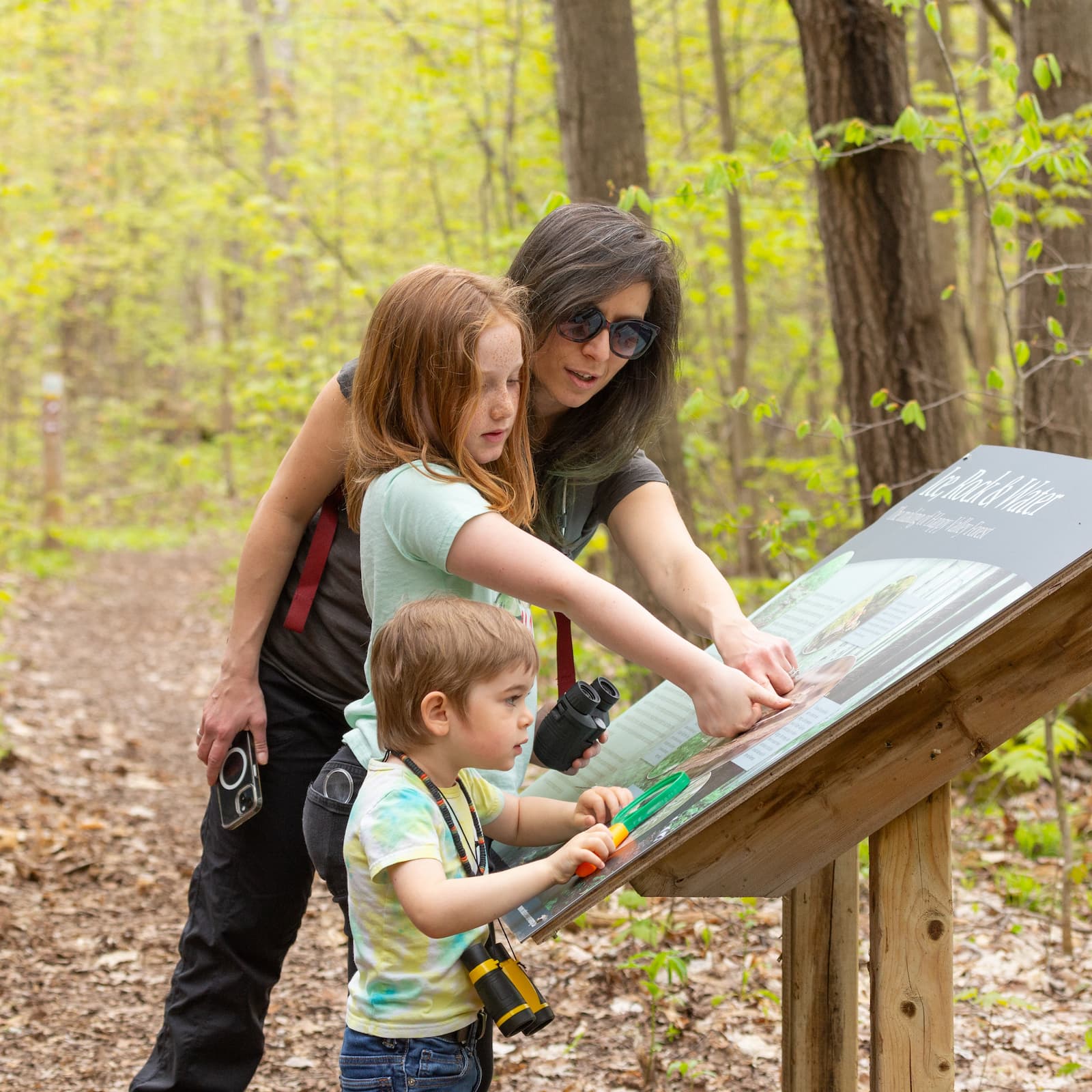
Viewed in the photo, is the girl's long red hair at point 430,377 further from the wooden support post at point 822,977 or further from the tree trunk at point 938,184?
the tree trunk at point 938,184

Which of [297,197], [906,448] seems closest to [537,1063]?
[906,448]

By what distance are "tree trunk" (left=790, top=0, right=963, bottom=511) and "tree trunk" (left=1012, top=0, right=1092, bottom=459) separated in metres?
0.63

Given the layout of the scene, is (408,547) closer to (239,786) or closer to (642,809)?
(642,809)

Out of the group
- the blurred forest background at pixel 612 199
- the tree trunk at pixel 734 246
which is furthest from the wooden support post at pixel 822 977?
the tree trunk at pixel 734 246

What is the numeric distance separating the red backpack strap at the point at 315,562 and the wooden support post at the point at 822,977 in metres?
1.10

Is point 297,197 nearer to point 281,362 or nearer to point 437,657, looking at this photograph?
point 281,362

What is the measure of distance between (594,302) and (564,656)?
69cm

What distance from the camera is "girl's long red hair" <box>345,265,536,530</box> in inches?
74.1

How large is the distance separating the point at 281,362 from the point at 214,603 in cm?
392

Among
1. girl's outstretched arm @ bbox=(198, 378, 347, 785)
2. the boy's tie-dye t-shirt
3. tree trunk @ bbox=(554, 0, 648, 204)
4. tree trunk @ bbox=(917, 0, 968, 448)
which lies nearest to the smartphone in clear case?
girl's outstretched arm @ bbox=(198, 378, 347, 785)

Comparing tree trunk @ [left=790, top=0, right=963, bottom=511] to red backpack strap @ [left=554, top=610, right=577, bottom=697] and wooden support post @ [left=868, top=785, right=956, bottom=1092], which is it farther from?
wooden support post @ [left=868, top=785, right=956, bottom=1092]

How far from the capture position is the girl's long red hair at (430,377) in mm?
1883

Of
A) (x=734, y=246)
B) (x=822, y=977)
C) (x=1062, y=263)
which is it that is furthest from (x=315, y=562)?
(x=734, y=246)

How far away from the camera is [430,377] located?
1.91 metres
